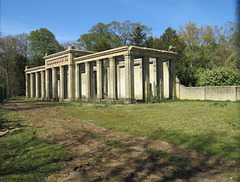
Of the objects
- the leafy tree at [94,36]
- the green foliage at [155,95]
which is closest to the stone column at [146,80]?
the green foliage at [155,95]

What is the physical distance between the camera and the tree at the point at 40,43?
50.0 metres

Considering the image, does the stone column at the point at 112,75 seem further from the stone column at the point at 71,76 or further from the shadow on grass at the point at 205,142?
the shadow on grass at the point at 205,142

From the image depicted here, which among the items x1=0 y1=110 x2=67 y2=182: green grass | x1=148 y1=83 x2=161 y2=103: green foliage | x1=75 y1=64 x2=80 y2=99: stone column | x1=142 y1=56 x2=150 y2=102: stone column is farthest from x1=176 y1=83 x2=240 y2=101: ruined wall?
x1=0 y1=110 x2=67 y2=182: green grass

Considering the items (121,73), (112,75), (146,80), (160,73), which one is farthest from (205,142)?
(121,73)

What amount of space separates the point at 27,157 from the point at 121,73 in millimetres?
24962

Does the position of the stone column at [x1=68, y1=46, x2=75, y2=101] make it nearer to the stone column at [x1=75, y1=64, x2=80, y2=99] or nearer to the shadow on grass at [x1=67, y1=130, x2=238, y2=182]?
the stone column at [x1=75, y1=64, x2=80, y2=99]

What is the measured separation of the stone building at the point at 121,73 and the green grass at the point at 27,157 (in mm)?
14989

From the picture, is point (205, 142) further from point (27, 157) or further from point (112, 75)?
point (112, 75)

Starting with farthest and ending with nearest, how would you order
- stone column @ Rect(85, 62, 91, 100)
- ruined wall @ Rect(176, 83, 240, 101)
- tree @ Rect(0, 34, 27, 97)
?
1. tree @ Rect(0, 34, 27, 97)
2. stone column @ Rect(85, 62, 91, 100)
3. ruined wall @ Rect(176, 83, 240, 101)

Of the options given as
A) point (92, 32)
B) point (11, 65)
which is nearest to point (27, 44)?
point (11, 65)

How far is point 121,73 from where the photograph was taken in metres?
30.2

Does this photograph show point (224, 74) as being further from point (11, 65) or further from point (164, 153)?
point (11, 65)

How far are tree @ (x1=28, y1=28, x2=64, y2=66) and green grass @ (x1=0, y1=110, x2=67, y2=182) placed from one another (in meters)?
44.4

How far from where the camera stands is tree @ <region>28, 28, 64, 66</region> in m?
50.0
